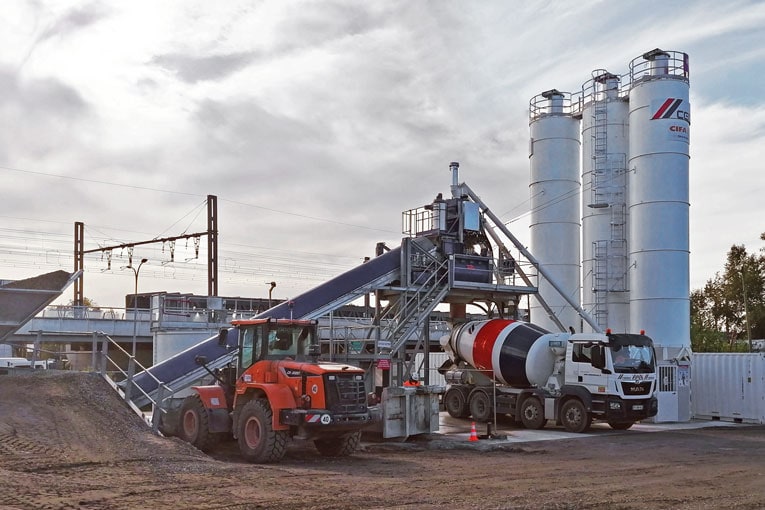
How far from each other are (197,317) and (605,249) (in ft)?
79.0

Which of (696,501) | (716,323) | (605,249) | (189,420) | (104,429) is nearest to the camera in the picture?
(696,501)

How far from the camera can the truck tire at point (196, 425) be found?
1644cm

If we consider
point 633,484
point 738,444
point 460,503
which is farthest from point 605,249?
point 460,503

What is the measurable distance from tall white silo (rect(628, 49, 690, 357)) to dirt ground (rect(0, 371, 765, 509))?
12715mm

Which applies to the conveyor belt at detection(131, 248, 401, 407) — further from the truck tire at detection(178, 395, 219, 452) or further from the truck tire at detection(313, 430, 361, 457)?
the truck tire at detection(313, 430, 361, 457)

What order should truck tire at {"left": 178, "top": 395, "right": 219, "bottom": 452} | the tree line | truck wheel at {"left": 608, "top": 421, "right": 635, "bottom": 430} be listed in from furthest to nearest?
the tree line, truck wheel at {"left": 608, "top": 421, "right": 635, "bottom": 430}, truck tire at {"left": 178, "top": 395, "right": 219, "bottom": 452}

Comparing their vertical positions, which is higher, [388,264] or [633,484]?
[388,264]

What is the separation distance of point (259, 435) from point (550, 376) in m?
11.4

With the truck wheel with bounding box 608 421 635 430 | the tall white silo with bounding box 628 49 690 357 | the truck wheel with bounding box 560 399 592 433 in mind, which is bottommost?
the truck wheel with bounding box 608 421 635 430

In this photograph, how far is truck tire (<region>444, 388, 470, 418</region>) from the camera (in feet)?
86.5

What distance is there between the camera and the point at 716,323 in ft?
206

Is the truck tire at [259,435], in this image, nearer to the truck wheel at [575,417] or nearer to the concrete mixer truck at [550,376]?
the concrete mixer truck at [550,376]

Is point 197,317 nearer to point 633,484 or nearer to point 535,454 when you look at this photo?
point 535,454

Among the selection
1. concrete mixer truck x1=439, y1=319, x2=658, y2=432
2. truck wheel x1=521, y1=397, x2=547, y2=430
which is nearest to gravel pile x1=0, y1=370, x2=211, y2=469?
concrete mixer truck x1=439, y1=319, x2=658, y2=432
